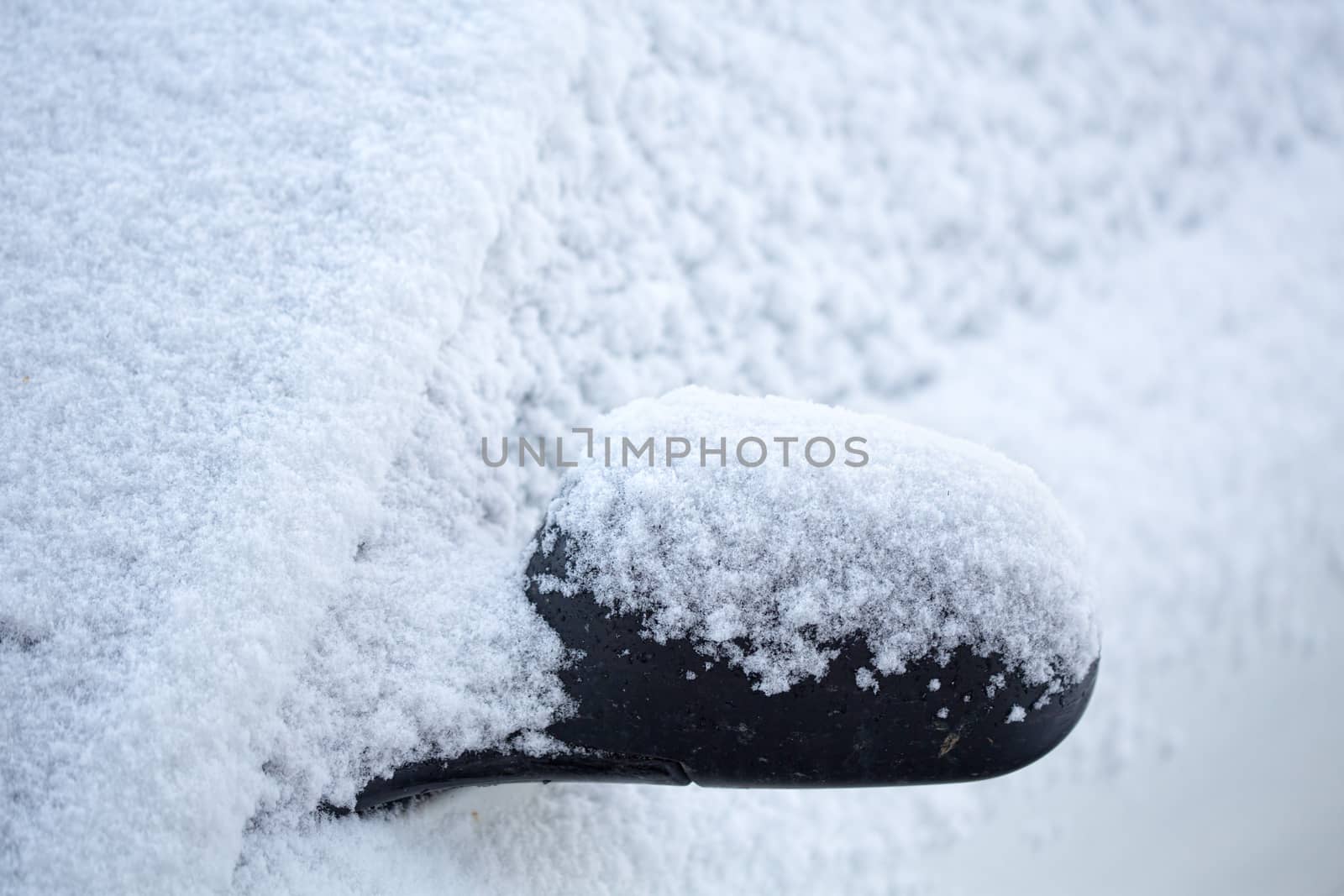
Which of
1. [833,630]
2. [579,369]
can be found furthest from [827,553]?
[579,369]

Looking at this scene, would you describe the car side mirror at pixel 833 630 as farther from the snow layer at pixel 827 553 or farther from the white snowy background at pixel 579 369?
the white snowy background at pixel 579 369

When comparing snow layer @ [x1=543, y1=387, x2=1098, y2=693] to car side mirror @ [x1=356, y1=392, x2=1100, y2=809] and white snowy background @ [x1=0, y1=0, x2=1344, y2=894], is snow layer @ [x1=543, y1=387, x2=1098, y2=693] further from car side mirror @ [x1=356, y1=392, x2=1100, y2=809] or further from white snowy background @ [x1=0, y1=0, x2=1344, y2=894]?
white snowy background @ [x1=0, y1=0, x2=1344, y2=894]

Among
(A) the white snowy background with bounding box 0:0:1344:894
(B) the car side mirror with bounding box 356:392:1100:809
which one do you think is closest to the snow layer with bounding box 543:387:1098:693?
(B) the car side mirror with bounding box 356:392:1100:809

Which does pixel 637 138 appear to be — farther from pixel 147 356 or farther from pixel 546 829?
pixel 546 829

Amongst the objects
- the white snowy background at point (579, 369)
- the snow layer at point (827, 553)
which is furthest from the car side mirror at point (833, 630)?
the white snowy background at point (579, 369)
